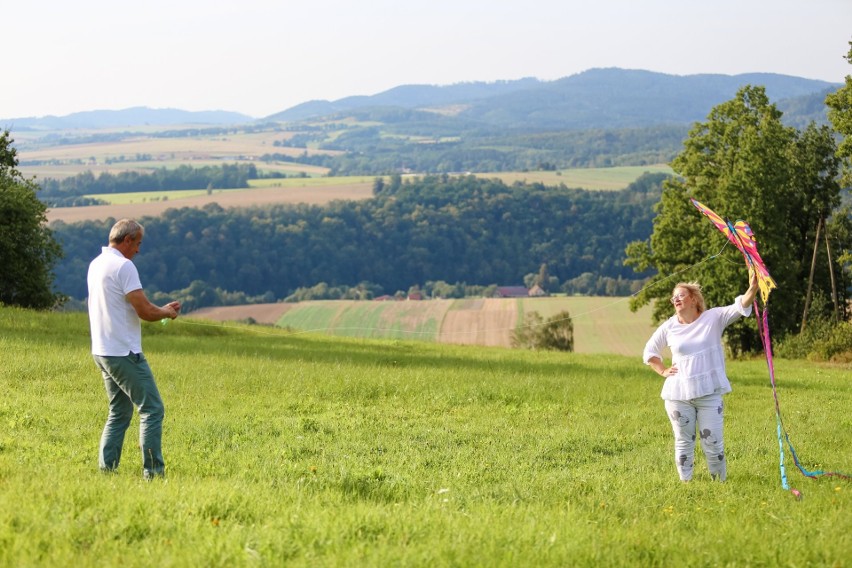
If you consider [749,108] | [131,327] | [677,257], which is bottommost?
[677,257]

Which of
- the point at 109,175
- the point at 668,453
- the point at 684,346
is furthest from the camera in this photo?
the point at 109,175

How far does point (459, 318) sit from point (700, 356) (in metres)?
66.1

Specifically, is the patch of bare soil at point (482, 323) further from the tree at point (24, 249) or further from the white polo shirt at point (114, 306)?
the white polo shirt at point (114, 306)

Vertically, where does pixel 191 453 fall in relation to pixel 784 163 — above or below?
below

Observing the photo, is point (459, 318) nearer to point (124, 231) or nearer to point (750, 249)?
point (750, 249)

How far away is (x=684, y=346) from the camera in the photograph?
34.4 feet

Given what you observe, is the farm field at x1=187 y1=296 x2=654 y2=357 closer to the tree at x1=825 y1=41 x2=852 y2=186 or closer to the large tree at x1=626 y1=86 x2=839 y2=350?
the large tree at x1=626 y1=86 x2=839 y2=350

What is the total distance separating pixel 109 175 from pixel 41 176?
16668mm

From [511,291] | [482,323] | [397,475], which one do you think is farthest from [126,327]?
[511,291]

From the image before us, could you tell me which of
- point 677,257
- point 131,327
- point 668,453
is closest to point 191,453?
point 131,327

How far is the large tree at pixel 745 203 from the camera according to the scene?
45312 millimetres

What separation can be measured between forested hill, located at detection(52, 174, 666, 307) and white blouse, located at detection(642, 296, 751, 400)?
316 ft

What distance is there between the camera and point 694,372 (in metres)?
10.5

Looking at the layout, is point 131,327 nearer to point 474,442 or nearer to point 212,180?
point 474,442
